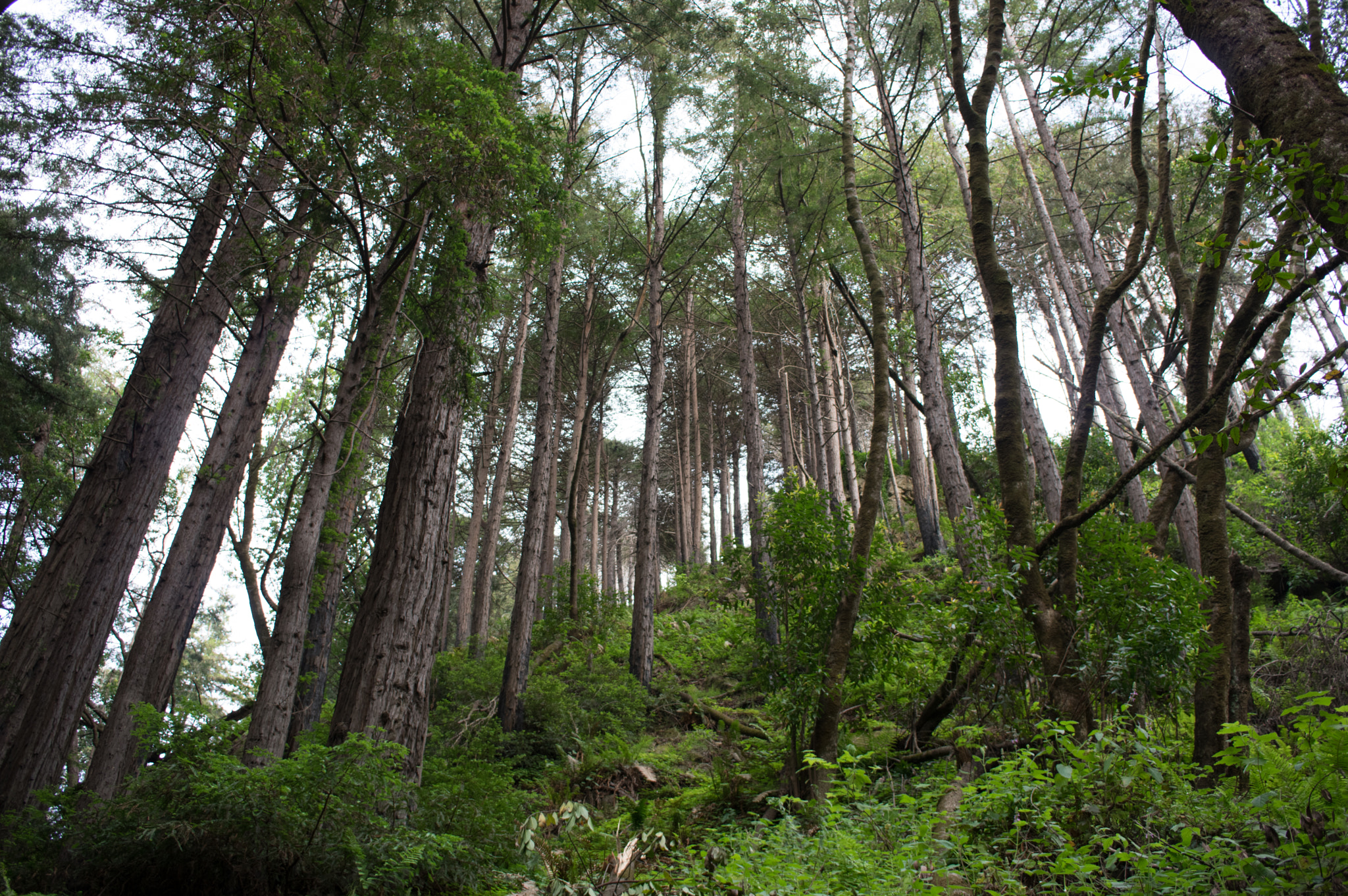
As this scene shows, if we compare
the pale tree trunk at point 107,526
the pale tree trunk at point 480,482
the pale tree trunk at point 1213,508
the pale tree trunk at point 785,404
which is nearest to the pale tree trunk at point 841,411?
the pale tree trunk at point 785,404

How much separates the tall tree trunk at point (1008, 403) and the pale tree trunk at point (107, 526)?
5.68 meters

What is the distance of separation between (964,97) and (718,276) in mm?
12284

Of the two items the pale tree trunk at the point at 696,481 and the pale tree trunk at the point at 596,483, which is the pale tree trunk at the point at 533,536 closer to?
the pale tree trunk at the point at 696,481

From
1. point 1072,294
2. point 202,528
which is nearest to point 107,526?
point 202,528

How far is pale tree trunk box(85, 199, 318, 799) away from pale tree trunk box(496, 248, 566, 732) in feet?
11.1

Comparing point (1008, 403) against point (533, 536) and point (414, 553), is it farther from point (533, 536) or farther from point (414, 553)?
point (533, 536)

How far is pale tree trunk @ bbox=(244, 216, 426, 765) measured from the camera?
15.0 ft

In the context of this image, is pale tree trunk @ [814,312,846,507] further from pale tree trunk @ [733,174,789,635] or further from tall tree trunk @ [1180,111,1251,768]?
tall tree trunk @ [1180,111,1251,768]

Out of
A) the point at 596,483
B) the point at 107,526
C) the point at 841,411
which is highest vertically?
the point at 596,483

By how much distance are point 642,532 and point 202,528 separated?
6.10 meters

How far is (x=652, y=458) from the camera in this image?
11055 millimetres

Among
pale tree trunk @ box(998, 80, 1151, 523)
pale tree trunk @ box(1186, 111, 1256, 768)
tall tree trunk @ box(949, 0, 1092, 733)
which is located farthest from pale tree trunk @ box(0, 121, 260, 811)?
pale tree trunk @ box(998, 80, 1151, 523)

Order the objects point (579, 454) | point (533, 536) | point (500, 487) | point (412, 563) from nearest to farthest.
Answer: point (412, 563)
point (533, 536)
point (579, 454)
point (500, 487)

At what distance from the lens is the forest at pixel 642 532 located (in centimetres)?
258
